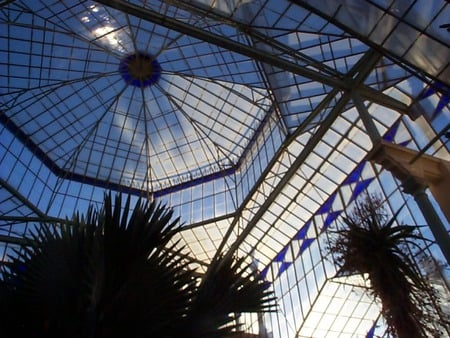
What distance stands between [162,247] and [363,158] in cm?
1884

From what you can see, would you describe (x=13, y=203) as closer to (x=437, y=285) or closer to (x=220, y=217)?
(x=220, y=217)

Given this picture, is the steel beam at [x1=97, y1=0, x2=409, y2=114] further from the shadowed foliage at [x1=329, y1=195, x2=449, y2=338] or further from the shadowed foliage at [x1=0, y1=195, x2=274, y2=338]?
the shadowed foliage at [x1=0, y1=195, x2=274, y2=338]

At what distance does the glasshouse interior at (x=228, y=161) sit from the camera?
20.2ft

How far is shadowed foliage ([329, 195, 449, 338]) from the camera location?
30.8 ft

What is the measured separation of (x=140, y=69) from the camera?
27500mm

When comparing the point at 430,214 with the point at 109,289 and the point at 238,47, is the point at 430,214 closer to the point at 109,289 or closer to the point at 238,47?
the point at 238,47

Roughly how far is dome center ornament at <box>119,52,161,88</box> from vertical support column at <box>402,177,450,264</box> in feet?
58.3

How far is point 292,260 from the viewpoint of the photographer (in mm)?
28875

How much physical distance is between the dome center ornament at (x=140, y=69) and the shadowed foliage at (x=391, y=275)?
64.1 feet

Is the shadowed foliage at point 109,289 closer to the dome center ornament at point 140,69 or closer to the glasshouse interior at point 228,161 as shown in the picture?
the glasshouse interior at point 228,161

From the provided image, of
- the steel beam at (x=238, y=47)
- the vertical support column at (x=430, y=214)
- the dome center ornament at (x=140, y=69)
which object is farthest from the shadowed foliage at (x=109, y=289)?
the dome center ornament at (x=140, y=69)

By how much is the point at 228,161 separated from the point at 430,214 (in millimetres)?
19080

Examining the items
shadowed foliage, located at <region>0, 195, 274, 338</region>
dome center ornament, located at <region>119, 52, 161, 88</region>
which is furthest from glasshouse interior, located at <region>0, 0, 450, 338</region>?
dome center ornament, located at <region>119, 52, 161, 88</region>

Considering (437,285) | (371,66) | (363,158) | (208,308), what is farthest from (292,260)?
(208,308)
